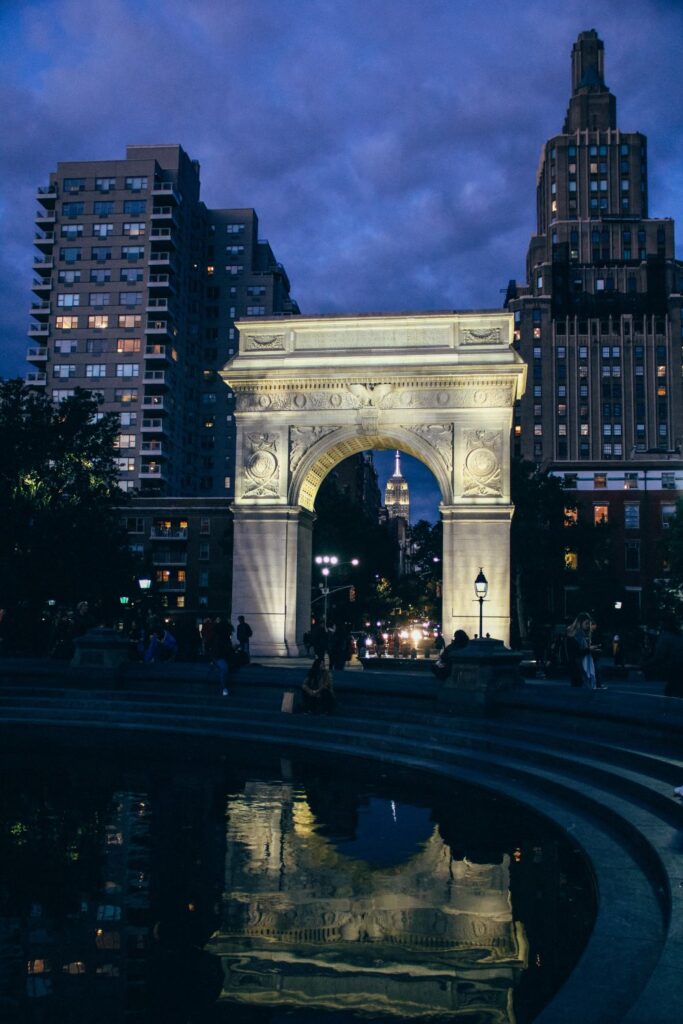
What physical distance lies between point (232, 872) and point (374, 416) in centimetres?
2915

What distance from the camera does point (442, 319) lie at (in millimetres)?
36375

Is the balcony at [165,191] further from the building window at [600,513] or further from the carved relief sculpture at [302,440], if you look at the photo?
the carved relief sculpture at [302,440]

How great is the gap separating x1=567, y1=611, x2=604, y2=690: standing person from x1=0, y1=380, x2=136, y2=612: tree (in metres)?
21.0

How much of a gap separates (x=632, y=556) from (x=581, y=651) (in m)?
56.9

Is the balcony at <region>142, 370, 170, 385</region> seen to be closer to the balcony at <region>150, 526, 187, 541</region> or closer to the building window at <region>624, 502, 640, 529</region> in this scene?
the balcony at <region>150, 526, 187, 541</region>

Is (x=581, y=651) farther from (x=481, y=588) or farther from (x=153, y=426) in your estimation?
(x=153, y=426)

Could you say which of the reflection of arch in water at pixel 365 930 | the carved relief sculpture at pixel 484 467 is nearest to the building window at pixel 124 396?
the carved relief sculpture at pixel 484 467

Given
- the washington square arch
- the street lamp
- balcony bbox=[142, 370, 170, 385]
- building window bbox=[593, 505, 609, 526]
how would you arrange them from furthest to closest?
balcony bbox=[142, 370, 170, 385]
building window bbox=[593, 505, 609, 526]
the washington square arch
the street lamp

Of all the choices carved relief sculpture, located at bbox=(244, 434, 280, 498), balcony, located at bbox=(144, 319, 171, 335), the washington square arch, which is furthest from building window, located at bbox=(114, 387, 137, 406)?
carved relief sculpture, located at bbox=(244, 434, 280, 498)

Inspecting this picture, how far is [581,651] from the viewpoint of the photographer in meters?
18.0

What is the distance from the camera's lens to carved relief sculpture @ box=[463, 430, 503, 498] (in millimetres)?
34875

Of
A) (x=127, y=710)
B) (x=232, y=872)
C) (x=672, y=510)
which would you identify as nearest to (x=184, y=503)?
(x=672, y=510)

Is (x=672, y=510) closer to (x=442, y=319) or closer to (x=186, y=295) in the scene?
(x=442, y=319)

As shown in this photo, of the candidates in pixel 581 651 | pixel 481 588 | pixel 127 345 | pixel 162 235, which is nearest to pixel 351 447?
pixel 481 588
